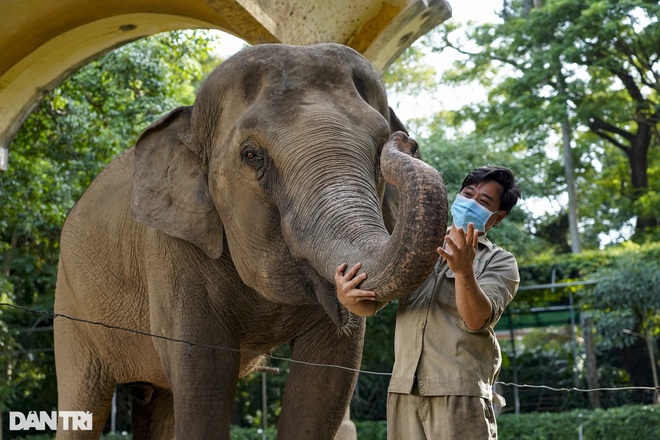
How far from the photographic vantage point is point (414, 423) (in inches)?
170

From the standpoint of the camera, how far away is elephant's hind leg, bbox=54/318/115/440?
6.59m

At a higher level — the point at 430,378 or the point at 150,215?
the point at 150,215

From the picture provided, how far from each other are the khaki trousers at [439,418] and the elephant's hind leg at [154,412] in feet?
8.72

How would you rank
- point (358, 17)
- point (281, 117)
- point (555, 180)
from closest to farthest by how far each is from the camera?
1. point (281, 117)
2. point (358, 17)
3. point (555, 180)

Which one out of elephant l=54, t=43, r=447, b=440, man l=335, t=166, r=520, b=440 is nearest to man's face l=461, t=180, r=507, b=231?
man l=335, t=166, r=520, b=440

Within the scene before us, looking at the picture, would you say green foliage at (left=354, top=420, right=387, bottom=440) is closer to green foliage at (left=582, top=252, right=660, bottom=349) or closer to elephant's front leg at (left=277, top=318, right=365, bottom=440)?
green foliage at (left=582, top=252, right=660, bottom=349)

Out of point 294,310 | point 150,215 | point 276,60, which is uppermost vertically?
point 276,60

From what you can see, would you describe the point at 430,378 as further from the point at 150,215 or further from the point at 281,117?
the point at 150,215

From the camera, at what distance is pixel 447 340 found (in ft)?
14.0

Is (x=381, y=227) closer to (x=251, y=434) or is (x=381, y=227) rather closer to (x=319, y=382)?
(x=319, y=382)

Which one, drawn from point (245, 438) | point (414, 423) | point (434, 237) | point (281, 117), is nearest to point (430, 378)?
point (414, 423)

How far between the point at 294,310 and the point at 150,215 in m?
0.84

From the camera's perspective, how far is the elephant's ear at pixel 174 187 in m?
5.19

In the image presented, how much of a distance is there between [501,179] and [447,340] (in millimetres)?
670
